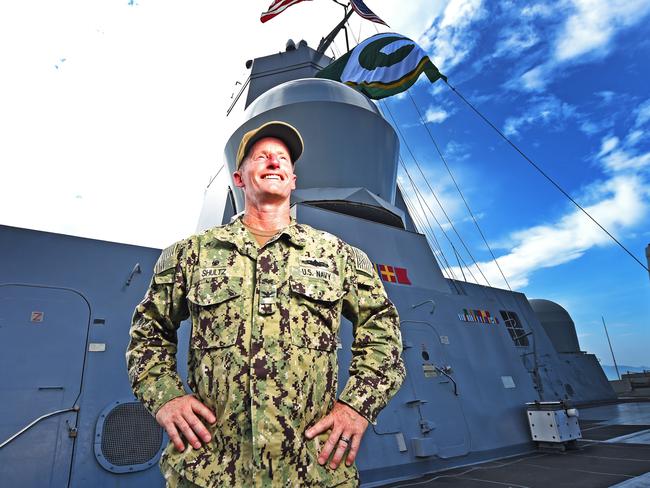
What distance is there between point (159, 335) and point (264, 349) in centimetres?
38

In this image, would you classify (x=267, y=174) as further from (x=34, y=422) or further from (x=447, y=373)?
(x=447, y=373)

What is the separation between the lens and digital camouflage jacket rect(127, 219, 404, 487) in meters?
1.00

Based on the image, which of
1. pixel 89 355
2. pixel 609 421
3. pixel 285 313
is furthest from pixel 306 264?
pixel 609 421

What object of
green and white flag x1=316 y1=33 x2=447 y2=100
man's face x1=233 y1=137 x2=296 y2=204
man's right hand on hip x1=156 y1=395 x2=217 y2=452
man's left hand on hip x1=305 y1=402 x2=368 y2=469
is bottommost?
man's left hand on hip x1=305 y1=402 x2=368 y2=469

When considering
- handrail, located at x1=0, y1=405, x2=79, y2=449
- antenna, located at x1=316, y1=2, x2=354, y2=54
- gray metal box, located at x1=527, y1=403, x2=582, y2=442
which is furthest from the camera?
antenna, located at x1=316, y1=2, x2=354, y2=54

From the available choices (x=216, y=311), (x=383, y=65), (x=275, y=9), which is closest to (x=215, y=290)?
(x=216, y=311)

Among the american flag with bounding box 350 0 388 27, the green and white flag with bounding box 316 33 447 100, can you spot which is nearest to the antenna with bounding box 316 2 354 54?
the american flag with bounding box 350 0 388 27

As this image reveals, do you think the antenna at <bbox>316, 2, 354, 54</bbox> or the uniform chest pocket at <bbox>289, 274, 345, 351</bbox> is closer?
the uniform chest pocket at <bbox>289, 274, 345, 351</bbox>

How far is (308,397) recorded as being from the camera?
1.09 metres

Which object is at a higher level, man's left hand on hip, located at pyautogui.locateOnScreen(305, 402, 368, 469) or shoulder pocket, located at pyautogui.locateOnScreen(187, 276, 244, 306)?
shoulder pocket, located at pyautogui.locateOnScreen(187, 276, 244, 306)

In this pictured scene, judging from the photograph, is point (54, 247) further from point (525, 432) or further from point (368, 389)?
point (525, 432)

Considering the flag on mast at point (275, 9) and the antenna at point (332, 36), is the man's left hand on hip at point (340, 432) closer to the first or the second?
the flag on mast at point (275, 9)

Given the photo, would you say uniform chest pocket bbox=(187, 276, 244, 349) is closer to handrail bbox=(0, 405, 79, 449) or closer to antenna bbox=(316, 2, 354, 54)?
handrail bbox=(0, 405, 79, 449)

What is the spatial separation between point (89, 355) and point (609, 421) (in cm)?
798
